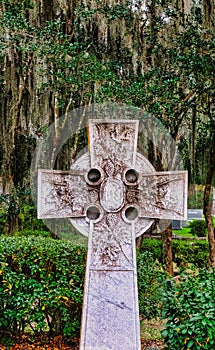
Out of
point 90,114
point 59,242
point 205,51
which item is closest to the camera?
point 59,242

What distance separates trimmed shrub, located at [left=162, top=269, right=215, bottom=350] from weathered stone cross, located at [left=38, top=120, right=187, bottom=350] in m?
0.36

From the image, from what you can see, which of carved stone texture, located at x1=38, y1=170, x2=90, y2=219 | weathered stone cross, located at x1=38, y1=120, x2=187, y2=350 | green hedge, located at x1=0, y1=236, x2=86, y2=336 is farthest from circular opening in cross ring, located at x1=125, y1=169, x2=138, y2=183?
green hedge, located at x1=0, y1=236, x2=86, y2=336

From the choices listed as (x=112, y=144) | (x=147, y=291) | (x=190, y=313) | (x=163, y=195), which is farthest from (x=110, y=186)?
(x=147, y=291)

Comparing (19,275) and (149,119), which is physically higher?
(149,119)

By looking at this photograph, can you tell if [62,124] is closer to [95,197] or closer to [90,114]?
[90,114]

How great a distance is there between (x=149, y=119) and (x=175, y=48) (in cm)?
117

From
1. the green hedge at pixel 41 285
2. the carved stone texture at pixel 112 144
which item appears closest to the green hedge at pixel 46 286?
the green hedge at pixel 41 285

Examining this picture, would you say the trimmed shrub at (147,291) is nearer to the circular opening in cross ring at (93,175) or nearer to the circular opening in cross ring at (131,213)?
the circular opening in cross ring at (131,213)

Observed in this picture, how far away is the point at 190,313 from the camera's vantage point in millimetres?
3186

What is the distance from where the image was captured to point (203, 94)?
7234 millimetres

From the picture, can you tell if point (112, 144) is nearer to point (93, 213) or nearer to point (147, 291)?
point (93, 213)

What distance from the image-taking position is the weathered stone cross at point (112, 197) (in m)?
3.63

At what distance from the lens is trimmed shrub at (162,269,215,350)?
3.04 meters

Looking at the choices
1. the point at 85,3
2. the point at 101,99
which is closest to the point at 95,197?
the point at 101,99
